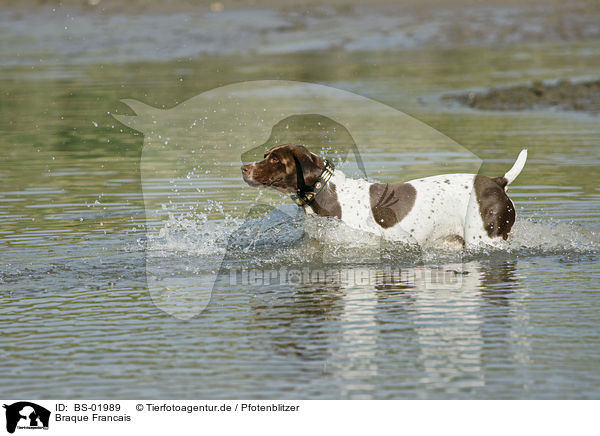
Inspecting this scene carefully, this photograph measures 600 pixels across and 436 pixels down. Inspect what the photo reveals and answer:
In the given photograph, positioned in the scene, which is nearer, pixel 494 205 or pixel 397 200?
pixel 494 205

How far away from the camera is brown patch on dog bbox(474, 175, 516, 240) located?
903cm

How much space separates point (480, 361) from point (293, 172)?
295cm

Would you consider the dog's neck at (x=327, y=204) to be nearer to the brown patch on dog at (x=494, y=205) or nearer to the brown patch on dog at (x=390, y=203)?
the brown patch on dog at (x=390, y=203)

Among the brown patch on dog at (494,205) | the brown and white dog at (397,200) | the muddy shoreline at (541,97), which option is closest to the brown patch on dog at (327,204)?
the brown and white dog at (397,200)

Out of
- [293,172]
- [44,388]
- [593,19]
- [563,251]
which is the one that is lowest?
[44,388]

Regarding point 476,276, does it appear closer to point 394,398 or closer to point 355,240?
point 355,240

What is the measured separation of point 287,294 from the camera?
8289mm

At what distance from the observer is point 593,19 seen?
114 ft

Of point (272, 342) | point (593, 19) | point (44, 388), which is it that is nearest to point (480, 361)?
point (272, 342)

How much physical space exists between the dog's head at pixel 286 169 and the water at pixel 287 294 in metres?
0.39

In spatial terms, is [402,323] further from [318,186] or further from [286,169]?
[286,169]
